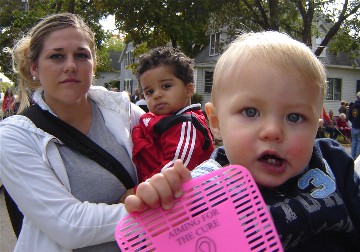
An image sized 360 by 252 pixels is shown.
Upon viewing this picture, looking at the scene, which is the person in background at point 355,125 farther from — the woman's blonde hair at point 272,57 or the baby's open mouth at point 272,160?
the baby's open mouth at point 272,160

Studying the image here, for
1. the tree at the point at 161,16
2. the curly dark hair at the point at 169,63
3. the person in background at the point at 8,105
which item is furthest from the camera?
the tree at the point at 161,16

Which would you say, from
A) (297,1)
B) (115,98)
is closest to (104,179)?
(115,98)

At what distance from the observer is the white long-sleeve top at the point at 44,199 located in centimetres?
180

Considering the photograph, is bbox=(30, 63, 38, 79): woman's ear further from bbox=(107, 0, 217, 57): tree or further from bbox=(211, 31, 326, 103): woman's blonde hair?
bbox=(107, 0, 217, 57): tree

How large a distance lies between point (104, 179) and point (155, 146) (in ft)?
1.21

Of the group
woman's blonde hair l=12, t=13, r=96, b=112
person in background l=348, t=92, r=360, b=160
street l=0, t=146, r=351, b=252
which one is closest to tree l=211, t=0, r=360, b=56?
person in background l=348, t=92, r=360, b=160

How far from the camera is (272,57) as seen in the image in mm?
1186

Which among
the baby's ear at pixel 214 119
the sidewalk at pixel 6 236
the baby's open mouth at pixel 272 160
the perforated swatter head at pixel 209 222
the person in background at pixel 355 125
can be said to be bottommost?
the sidewalk at pixel 6 236

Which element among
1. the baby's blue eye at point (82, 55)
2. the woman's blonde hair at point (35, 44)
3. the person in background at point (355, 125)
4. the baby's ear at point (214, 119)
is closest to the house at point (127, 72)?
the person in background at point (355, 125)

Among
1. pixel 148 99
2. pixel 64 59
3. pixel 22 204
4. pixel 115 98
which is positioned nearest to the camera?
pixel 22 204

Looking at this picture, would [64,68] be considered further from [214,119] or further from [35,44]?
[214,119]

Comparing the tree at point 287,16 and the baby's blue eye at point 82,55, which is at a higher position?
the tree at point 287,16

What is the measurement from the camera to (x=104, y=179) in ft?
6.66

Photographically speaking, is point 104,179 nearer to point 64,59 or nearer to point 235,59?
point 64,59
